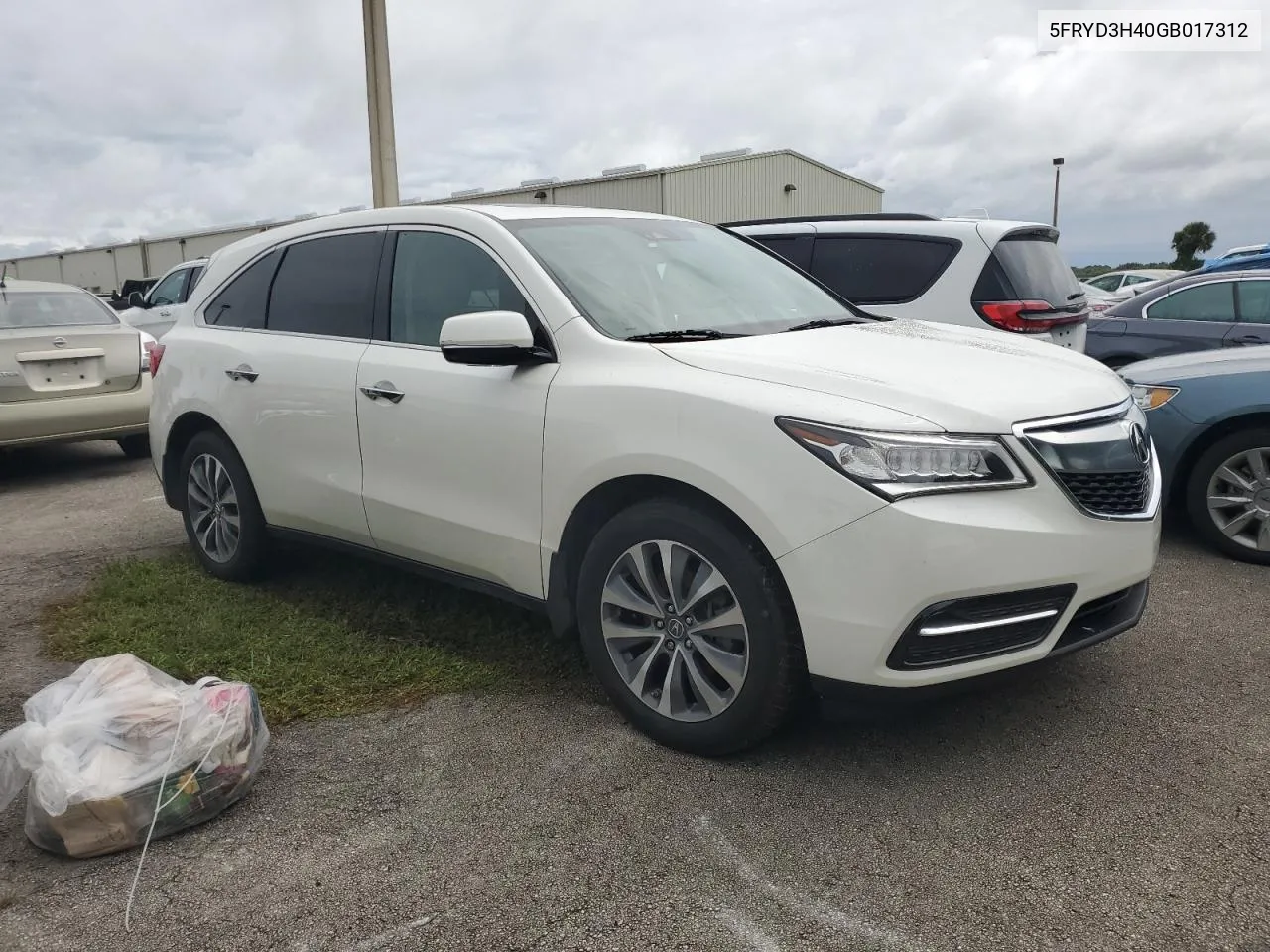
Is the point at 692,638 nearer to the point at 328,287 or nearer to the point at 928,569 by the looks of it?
the point at 928,569

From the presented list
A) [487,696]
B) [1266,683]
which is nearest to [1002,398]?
[1266,683]

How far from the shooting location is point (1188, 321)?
7.66m

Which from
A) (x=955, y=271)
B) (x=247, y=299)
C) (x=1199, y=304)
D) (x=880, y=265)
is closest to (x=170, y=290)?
(x=247, y=299)

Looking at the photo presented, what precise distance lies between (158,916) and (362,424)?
1.92 m

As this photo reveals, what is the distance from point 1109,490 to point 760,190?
91.1ft

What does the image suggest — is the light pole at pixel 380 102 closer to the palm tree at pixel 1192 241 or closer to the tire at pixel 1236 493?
the tire at pixel 1236 493

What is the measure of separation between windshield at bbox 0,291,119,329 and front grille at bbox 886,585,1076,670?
24.5 ft

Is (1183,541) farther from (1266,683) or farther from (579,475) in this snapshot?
(579,475)

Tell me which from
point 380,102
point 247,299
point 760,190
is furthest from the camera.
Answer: point 760,190

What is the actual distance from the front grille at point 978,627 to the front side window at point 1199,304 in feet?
19.8

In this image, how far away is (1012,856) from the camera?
249 centimetres

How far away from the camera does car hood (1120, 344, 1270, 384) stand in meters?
5.05

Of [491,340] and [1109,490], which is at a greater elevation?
[491,340]

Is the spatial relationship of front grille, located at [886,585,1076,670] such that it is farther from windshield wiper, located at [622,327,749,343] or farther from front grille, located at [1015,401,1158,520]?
windshield wiper, located at [622,327,749,343]
